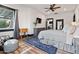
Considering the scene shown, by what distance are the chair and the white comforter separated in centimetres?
43

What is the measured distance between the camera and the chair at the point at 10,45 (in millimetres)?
1877

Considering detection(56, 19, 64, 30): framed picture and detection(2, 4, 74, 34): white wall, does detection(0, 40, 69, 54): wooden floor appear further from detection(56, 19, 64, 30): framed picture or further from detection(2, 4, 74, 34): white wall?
detection(56, 19, 64, 30): framed picture

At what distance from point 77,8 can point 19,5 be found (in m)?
0.96

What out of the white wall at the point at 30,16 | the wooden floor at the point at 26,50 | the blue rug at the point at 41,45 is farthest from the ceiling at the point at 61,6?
the wooden floor at the point at 26,50

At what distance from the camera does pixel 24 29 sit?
1.94 m

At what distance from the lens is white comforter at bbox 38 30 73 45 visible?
1.88 m

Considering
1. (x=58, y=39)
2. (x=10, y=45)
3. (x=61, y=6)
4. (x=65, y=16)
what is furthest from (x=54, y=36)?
(x=10, y=45)

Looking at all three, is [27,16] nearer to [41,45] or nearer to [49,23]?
[49,23]

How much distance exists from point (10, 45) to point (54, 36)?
77cm

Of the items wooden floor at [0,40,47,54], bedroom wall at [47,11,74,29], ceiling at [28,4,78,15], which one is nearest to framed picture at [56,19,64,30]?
bedroom wall at [47,11,74,29]

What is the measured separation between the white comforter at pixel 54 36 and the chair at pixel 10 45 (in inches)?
16.9

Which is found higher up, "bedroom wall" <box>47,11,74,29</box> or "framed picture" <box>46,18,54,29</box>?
"bedroom wall" <box>47,11,74,29</box>
